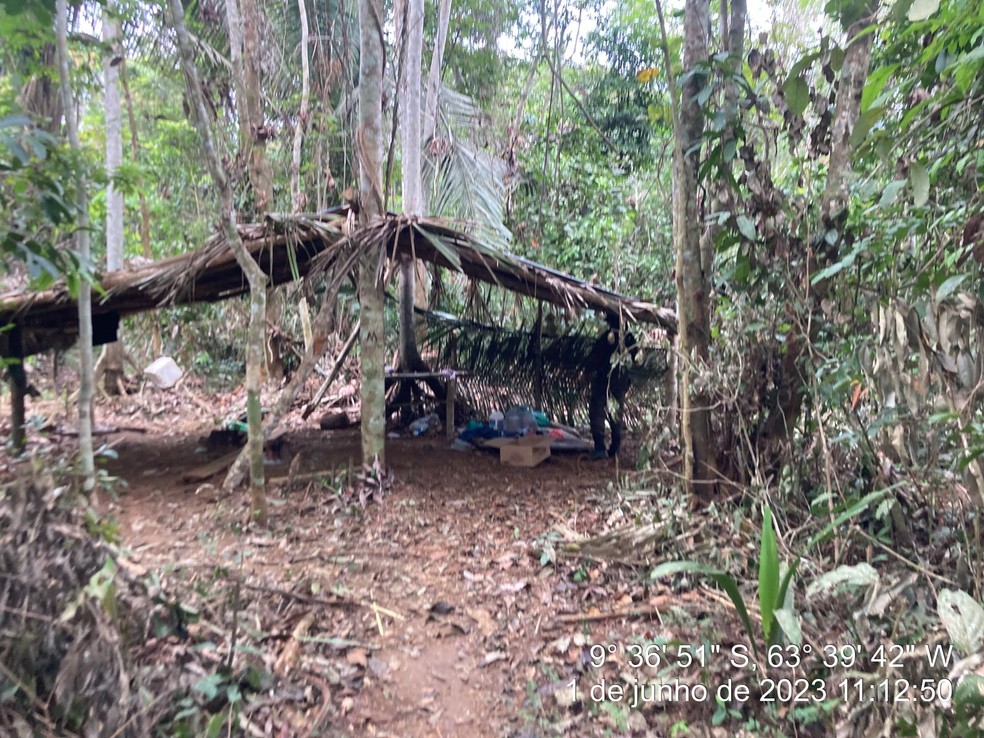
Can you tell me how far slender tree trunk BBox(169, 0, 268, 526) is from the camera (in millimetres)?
3902

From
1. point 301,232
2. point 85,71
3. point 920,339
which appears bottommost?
point 920,339

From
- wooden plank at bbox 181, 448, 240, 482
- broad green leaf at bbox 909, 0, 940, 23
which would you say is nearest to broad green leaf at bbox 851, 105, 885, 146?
broad green leaf at bbox 909, 0, 940, 23

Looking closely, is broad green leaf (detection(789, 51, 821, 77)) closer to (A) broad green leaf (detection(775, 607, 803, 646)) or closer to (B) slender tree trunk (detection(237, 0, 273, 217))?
(A) broad green leaf (detection(775, 607, 803, 646))

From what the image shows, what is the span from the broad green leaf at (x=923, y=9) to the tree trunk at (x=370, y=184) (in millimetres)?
3660

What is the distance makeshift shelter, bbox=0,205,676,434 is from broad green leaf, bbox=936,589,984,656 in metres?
3.84

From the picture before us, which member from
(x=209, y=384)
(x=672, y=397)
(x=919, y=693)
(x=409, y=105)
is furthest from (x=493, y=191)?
(x=919, y=693)

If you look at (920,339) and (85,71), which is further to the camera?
(85,71)

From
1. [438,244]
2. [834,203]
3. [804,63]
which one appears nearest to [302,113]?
[438,244]

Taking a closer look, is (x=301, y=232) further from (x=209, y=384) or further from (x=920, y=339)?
(x=209, y=384)

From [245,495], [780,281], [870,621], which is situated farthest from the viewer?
[245,495]

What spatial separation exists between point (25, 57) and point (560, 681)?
209 inches

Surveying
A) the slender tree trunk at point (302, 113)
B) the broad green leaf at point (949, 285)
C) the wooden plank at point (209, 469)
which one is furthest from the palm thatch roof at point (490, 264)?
the slender tree trunk at point (302, 113)

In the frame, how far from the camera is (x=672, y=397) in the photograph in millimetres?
6199

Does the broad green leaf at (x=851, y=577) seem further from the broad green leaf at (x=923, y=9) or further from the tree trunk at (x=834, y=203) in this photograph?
the broad green leaf at (x=923, y=9)
